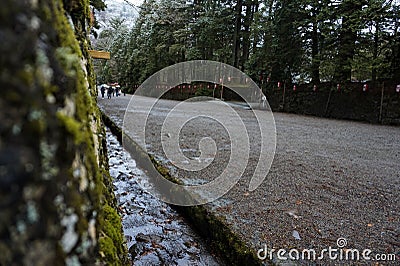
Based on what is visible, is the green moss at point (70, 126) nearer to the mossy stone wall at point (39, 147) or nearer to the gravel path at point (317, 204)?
the mossy stone wall at point (39, 147)

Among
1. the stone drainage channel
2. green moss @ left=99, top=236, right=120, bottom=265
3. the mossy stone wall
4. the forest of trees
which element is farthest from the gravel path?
the forest of trees

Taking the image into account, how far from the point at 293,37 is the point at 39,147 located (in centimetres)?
1242

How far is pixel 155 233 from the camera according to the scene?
1928mm

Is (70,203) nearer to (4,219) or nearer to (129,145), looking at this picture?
(4,219)

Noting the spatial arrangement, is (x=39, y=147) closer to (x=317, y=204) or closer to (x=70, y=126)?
(x=70, y=126)

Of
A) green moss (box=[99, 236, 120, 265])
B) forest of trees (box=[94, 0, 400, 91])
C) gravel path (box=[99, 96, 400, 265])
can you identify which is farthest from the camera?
forest of trees (box=[94, 0, 400, 91])

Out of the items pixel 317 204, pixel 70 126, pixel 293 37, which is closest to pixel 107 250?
pixel 70 126

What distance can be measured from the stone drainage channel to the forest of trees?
4925 millimetres

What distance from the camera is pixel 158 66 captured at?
24.4 m

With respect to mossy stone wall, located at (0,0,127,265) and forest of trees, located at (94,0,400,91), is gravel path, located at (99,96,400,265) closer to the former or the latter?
mossy stone wall, located at (0,0,127,265)

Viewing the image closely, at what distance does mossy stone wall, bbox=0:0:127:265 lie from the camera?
350 millimetres

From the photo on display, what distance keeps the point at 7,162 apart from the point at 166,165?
2625 mm

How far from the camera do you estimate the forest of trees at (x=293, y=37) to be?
8380 millimetres

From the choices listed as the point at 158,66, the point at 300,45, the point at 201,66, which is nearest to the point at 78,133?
the point at 300,45
